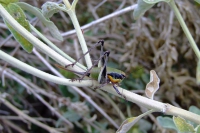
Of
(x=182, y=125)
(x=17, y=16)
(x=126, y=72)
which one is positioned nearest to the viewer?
(x=182, y=125)

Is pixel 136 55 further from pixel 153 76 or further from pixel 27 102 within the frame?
pixel 153 76

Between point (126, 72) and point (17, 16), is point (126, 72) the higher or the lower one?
the lower one

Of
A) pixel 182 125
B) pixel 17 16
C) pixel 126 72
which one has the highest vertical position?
pixel 17 16

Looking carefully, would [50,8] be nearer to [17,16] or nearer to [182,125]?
[17,16]

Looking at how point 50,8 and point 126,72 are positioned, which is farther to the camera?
point 126,72

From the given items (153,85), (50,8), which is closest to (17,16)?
(50,8)

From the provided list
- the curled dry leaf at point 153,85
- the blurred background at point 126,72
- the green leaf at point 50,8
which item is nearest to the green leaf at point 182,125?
the curled dry leaf at point 153,85

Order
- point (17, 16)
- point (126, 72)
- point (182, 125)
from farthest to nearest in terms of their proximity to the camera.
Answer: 1. point (126, 72)
2. point (17, 16)
3. point (182, 125)

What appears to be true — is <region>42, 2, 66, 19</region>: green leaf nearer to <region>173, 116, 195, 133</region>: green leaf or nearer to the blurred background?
<region>173, 116, 195, 133</region>: green leaf
